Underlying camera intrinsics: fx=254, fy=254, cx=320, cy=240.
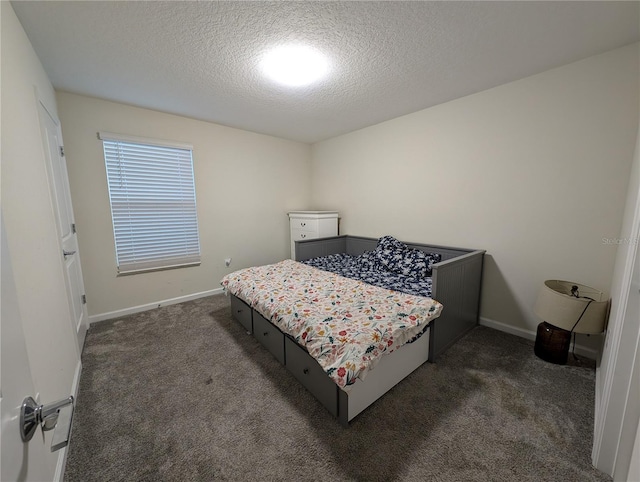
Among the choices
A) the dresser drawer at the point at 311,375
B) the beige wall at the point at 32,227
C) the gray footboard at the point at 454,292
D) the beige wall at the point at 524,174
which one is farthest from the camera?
the gray footboard at the point at 454,292

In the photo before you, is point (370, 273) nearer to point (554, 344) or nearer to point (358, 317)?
point (358, 317)

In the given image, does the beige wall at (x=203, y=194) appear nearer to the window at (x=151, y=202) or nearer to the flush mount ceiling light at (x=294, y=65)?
the window at (x=151, y=202)

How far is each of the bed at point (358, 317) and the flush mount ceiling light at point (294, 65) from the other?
185 cm

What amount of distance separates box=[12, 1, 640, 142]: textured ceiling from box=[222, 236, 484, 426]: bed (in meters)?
1.61

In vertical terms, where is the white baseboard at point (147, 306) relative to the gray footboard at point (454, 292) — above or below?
below

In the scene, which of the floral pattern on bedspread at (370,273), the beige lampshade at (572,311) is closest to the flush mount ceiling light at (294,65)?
the floral pattern on bedspread at (370,273)

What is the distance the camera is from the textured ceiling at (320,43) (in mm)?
1492

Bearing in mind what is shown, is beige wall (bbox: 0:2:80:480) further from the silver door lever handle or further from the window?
the window

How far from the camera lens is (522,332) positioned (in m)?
2.48

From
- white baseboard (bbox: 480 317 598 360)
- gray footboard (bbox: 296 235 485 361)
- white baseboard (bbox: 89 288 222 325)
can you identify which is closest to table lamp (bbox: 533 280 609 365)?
white baseboard (bbox: 480 317 598 360)

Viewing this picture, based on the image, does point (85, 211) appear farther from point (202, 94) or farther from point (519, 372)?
point (519, 372)

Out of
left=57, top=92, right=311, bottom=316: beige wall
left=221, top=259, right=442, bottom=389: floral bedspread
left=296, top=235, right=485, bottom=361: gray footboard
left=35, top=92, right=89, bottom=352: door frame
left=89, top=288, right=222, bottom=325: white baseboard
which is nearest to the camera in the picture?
left=221, top=259, right=442, bottom=389: floral bedspread

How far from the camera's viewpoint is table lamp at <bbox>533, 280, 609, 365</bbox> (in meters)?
1.85

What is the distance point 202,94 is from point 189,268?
2132 mm
